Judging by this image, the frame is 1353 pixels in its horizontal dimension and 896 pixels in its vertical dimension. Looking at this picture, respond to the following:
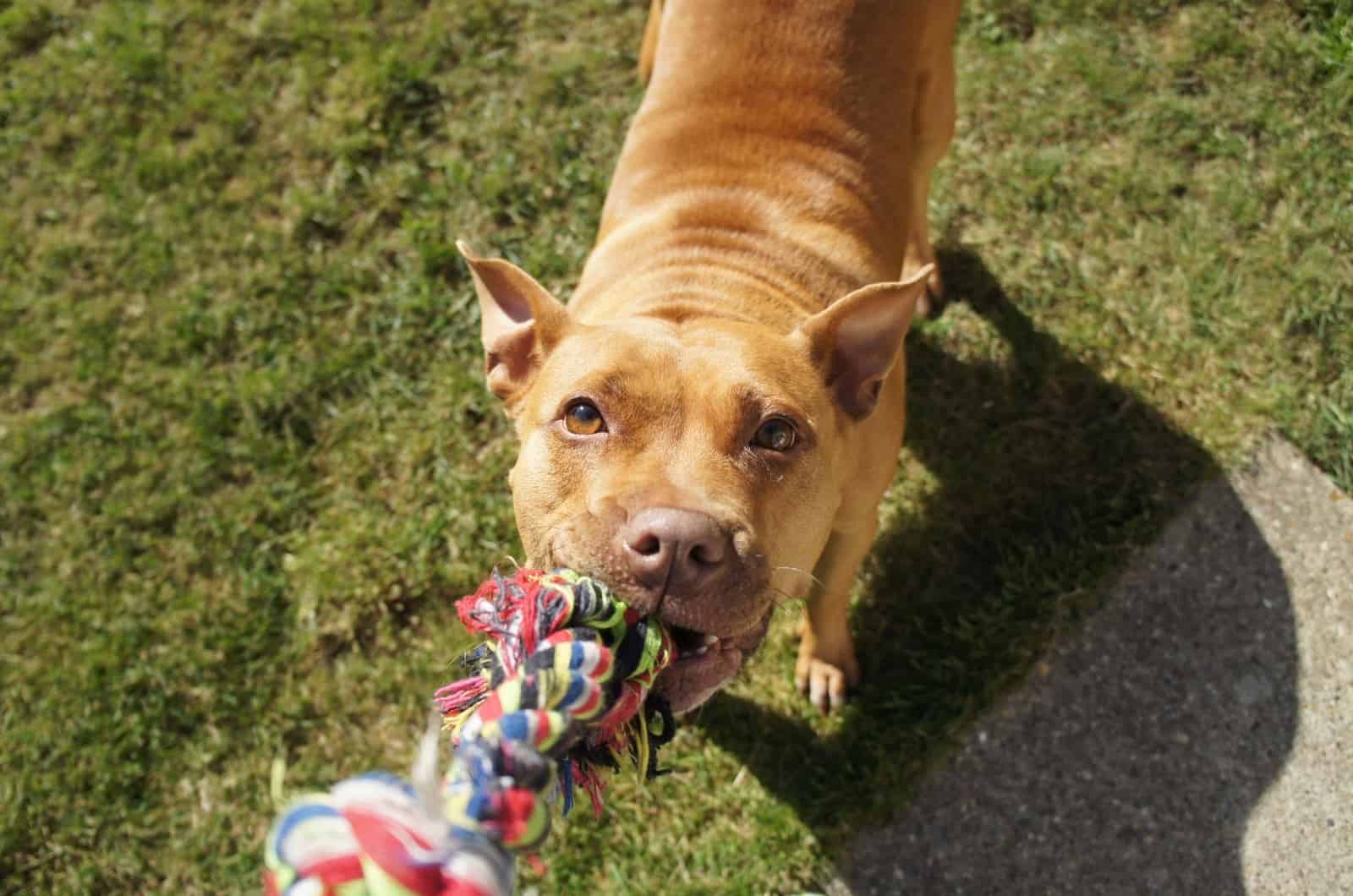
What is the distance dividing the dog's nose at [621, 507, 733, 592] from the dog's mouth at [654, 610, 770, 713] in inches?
8.8

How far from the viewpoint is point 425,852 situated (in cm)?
177

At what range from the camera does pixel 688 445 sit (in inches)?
120

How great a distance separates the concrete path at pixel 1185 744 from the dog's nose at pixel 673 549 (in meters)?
2.23

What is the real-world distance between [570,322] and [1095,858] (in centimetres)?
303

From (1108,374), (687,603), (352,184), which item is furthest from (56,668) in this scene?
(1108,374)

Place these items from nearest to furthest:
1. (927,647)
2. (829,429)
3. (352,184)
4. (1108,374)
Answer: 1. (829,429)
2. (927,647)
3. (1108,374)
4. (352,184)

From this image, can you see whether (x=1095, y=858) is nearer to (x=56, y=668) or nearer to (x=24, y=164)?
(x=56, y=668)

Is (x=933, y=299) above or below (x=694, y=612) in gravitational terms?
below

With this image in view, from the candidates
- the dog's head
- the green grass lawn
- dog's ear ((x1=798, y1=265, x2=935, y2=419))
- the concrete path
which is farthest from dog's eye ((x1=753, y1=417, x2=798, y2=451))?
the concrete path

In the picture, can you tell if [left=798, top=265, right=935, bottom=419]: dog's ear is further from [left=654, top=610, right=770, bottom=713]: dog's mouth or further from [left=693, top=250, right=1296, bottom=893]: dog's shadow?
[left=693, top=250, right=1296, bottom=893]: dog's shadow

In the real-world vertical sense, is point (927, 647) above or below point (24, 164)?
below

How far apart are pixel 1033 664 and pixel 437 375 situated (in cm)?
330

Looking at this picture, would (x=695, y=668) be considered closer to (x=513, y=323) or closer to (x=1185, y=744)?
(x=513, y=323)

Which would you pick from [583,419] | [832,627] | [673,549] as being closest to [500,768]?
[673,549]
